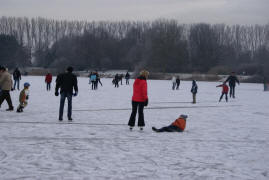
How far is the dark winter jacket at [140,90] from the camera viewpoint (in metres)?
8.18

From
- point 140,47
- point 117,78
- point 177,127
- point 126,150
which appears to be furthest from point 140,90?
point 140,47

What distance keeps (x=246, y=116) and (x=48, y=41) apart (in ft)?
295

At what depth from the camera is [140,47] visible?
267 feet

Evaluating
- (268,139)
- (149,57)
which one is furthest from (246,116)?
(149,57)

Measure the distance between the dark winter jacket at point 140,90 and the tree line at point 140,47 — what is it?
4554 cm

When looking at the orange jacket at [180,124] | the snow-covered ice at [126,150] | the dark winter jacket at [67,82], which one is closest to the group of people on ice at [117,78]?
the snow-covered ice at [126,150]

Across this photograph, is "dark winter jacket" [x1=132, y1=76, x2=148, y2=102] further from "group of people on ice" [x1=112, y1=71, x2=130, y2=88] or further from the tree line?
the tree line

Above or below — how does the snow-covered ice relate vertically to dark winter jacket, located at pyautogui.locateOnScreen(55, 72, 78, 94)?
below

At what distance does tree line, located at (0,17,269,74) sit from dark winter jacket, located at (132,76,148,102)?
4554 cm

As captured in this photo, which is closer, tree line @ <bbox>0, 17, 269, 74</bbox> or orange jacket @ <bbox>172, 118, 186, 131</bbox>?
orange jacket @ <bbox>172, 118, 186, 131</bbox>

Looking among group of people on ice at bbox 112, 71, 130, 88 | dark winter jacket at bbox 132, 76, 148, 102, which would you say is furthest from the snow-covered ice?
group of people on ice at bbox 112, 71, 130, 88

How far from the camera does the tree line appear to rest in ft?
213

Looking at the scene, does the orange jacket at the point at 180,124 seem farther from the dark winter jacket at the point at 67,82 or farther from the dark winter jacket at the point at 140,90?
the dark winter jacket at the point at 67,82

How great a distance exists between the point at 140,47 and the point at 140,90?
73.8 m
